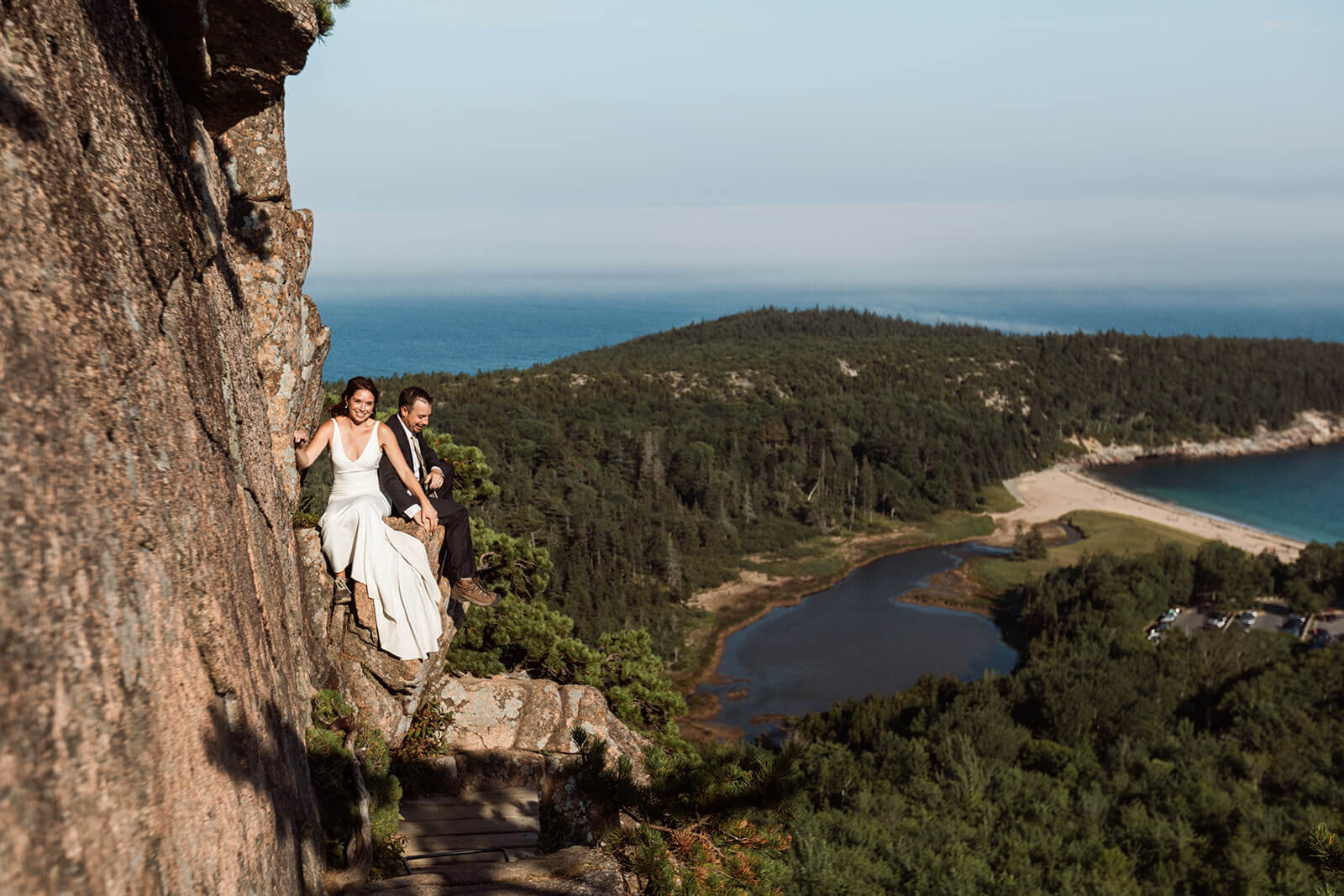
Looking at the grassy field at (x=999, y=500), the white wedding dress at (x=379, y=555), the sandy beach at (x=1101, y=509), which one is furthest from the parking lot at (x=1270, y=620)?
the white wedding dress at (x=379, y=555)

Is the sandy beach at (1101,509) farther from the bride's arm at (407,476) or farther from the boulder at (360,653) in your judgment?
the bride's arm at (407,476)

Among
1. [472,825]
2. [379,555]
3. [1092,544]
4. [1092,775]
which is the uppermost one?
[379,555]

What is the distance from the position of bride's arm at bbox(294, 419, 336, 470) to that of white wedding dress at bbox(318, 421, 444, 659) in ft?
0.23

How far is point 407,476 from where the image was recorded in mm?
8094

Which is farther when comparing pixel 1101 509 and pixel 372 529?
pixel 1101 509

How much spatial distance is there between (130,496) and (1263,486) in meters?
136

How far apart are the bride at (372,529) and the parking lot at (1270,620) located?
2415 inches

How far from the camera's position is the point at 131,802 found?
290 centimetres

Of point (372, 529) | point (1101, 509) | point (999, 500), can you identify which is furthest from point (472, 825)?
point (1101, 509)

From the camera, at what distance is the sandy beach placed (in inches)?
3243

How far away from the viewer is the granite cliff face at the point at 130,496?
258cm

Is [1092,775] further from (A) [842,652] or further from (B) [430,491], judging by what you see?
(B) [430,491]

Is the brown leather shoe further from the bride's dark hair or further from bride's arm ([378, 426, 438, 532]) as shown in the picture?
the bride's dark hair

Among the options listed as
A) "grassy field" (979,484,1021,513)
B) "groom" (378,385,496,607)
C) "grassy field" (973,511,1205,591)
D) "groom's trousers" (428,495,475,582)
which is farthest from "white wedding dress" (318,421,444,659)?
"grassy field" (979,484,1021,513)
